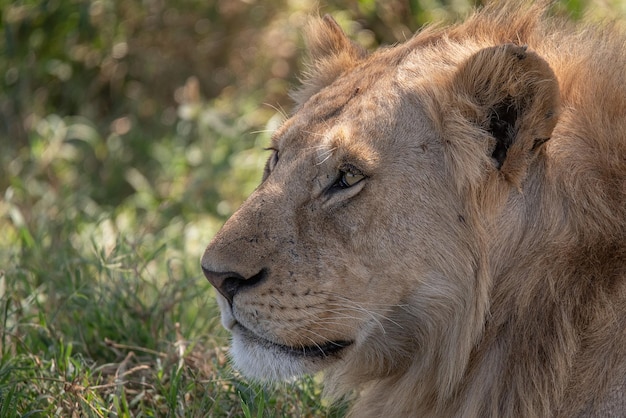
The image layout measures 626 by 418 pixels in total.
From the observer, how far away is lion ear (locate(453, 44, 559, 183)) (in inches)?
99.5

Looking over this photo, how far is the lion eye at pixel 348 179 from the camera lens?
2.67 meters

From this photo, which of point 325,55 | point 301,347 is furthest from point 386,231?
point 325,55

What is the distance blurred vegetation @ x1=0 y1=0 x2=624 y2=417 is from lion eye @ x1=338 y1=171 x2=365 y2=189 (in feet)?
2.45

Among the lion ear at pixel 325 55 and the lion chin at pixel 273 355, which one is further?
the lion ear at pixel 325 55

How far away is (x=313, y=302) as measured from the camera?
8.60 ft

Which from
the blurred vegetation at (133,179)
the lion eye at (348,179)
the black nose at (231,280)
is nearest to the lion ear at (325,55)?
the blurred vegetation at (133,179)

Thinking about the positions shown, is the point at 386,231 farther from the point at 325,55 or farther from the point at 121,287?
the point at 121,287

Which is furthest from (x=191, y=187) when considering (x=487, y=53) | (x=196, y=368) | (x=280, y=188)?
(x=487, y=53)

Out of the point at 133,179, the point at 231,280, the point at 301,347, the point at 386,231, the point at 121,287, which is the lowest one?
the point at 133,179

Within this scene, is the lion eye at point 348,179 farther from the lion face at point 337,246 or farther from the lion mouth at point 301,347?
the lion mouth at point 301,347

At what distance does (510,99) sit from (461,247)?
1.45 feet

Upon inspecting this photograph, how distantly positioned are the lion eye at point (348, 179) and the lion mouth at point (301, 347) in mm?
463

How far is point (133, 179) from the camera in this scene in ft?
20.3

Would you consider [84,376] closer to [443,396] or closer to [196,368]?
[196,368]
